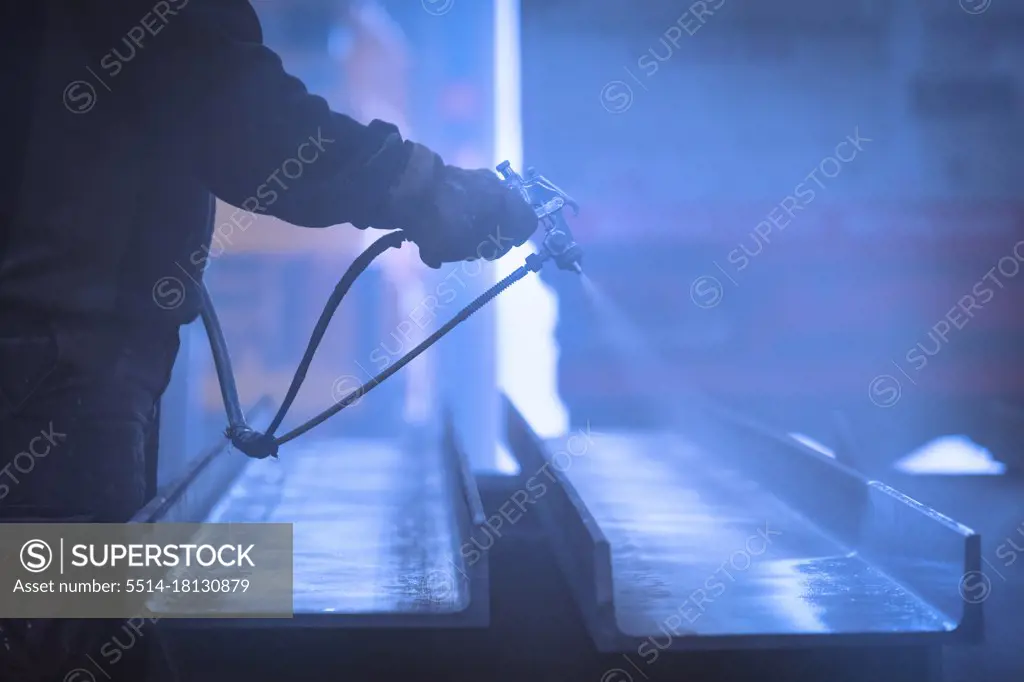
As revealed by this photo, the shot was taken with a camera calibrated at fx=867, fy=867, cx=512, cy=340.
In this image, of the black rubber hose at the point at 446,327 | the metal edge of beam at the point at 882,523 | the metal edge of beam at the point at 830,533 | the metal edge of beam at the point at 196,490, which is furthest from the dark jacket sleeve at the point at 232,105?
the metal edge of beam at the point at 882,523

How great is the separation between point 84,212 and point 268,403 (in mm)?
1465

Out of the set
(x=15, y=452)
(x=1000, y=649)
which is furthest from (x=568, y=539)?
(x=15, y=452)

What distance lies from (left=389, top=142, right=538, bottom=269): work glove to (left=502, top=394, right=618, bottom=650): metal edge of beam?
38cm

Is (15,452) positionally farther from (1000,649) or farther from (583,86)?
(583,86)

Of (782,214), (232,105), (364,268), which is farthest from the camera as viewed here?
(782,214)

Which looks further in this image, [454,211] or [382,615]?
[454,211]

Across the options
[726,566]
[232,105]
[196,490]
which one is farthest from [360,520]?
[232,105]

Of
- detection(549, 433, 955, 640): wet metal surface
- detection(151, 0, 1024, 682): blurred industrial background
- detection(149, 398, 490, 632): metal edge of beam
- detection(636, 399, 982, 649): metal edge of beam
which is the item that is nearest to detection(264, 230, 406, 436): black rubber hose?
detection(149, 398, 490, 632): metal edge of beam

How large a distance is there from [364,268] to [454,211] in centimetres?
19

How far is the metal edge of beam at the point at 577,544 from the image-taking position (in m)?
0.99

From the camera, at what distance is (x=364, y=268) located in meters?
1.32

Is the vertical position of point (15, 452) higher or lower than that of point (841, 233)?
lower

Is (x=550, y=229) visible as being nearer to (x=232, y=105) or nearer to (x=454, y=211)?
(x=454, y=211)

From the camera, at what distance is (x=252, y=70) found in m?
1.10
